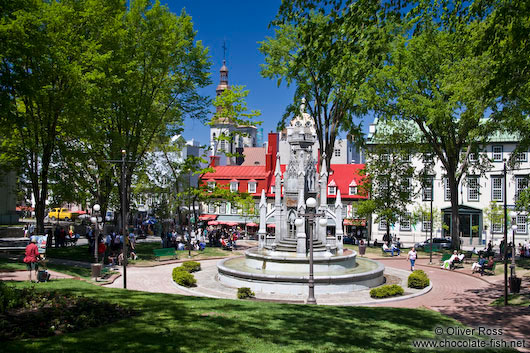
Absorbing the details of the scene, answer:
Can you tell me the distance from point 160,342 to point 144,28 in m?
24.9

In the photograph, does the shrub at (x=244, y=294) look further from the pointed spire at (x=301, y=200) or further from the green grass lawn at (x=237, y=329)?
the pointed spire at (x=301, y=200)

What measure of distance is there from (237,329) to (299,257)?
39.1 ft

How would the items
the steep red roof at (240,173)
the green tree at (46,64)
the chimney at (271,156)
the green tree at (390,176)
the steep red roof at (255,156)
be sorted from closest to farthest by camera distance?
the green tree at (46,64), the green tree at (390,176), the chimney at (271,156), the steep red roof at (240,173), the steep red roof at (255,156)

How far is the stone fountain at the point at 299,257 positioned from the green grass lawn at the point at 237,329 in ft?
15.8

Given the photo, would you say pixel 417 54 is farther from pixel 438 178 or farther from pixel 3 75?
pixel 3 75

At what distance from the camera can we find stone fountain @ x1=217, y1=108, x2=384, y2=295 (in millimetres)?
18578

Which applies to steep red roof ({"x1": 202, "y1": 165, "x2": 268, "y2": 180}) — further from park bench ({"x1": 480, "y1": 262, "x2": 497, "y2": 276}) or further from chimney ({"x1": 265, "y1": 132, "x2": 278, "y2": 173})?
park bench ({"x1": 480, "y1": 262, "x2": 497, "y2": 276})

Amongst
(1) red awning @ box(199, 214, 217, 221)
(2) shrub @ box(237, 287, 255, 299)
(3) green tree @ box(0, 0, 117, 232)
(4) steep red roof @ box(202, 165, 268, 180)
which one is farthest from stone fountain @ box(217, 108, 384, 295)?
(4) steep red roof @ box(202, 165, 268, 180)

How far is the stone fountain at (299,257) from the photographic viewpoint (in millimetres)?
18578

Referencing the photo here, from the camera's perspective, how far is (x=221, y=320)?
10.1 meters

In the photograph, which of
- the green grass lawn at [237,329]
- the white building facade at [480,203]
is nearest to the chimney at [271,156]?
the white building facade at [480,203]

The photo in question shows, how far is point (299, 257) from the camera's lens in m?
21.1

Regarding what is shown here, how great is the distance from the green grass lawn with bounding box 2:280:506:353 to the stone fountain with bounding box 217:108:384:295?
15.8ft

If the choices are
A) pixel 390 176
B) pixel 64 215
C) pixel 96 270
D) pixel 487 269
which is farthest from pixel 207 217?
pixel 487 269
